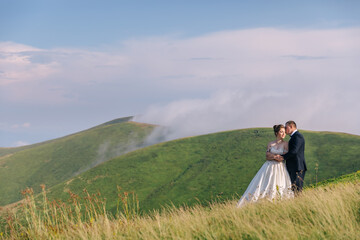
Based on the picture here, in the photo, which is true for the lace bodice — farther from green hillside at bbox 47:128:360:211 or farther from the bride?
green hillside at bbox 47:128:360:211

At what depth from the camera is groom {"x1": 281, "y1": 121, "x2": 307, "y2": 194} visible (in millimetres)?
13492

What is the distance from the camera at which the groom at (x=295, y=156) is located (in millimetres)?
13492

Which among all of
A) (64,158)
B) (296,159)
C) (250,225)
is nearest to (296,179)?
(296,159)

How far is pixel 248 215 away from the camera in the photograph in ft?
28.6

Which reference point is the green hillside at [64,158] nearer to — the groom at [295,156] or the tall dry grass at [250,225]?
the groom at [295,156]

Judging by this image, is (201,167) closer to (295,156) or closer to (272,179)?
(272,179)

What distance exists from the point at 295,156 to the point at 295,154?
154mm

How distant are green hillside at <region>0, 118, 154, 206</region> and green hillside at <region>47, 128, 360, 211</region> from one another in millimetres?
41261

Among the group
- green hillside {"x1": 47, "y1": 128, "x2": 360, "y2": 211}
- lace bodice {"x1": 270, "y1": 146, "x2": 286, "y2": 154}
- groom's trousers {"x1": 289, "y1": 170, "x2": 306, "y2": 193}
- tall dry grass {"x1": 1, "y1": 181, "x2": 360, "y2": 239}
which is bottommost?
green hillside {"x1": 47, "y1": 128, "x2": 360, "y2": 211}

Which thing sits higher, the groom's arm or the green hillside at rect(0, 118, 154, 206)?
the groom's arm

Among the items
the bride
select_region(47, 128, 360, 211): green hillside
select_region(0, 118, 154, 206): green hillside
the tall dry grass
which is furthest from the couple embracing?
select_region(0, 118, 154, 206): green hillside

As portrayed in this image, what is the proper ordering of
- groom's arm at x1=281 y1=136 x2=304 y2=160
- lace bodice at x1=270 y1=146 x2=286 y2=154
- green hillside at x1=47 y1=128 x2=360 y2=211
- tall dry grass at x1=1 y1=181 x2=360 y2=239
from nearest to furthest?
tall dry grass at x1=1 y1=181 x2=360 y2=239, groom's arm at x1=281 y1=136 x2=304 y2=160, lace bodice at x1=270 y1=146 x2=286 y2=154, green hillside at x1=47 y1=128 x2=360 y2=211

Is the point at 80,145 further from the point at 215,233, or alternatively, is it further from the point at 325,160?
the point at 215,233

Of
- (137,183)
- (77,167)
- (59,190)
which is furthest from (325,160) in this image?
(77,167)
